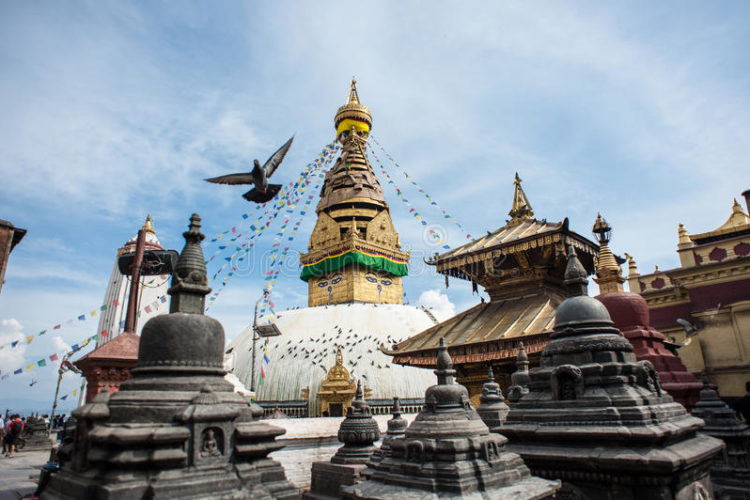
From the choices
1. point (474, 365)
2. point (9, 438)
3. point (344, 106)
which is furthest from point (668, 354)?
point (344, 106)

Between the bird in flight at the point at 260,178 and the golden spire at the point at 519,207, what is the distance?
8745 mm

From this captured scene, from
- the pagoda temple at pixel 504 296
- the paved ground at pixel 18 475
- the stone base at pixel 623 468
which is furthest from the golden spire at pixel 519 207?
the paved ground at pixel 18 475

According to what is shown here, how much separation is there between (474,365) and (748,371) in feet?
27.7

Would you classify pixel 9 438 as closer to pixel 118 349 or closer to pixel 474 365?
pixel 118 349

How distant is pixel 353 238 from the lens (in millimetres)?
32594

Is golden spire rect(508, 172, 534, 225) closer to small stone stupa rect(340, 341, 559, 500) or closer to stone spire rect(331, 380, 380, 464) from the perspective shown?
stone spire rect(331, 380, 380, 464)

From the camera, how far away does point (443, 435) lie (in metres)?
4.75

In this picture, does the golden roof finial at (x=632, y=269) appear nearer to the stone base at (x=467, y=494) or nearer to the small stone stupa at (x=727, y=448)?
the small stone stupa at (x=727, y=448)

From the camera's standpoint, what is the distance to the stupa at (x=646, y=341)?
8398 mm

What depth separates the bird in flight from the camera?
8.02 meters

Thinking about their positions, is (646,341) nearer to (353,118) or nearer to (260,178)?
(260,178)

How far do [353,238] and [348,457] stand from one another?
78.8ft

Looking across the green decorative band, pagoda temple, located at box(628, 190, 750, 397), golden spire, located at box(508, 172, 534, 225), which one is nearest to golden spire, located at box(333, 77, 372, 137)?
the green decorative band

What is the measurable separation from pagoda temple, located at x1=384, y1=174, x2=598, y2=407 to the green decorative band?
17612mm
